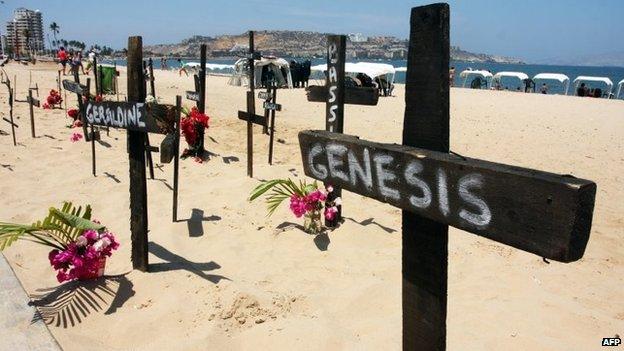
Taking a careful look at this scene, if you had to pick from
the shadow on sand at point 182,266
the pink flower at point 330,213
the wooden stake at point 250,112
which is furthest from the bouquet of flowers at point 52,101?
the pink flower at point 330,213

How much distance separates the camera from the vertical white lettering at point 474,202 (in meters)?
1.49

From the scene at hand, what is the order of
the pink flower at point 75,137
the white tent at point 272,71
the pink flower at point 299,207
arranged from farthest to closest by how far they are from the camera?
the white tent at point 272,71
the pink flower at point 75,137
the pink flower at point 299,207

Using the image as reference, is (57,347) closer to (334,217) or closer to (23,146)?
(334,217)

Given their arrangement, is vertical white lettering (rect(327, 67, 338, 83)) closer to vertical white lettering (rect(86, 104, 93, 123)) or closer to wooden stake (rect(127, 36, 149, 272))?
wooden stake (rect(127, 36, 149, 272))

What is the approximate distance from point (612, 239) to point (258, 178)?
15.2 ft

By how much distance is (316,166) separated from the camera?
7.07 feet

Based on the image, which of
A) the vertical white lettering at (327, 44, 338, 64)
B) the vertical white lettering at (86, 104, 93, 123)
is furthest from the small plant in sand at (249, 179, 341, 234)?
the vertical white lettering at (86, 104, 93, 123)

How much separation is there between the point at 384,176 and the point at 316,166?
424mm

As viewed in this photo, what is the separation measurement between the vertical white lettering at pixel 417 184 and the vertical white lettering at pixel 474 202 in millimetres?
145

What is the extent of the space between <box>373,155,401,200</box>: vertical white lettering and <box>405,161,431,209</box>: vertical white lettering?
0.24 ft

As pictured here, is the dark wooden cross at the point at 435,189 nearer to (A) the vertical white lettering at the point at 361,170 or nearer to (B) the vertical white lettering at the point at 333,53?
(A) the vertical white lettering at the point at 361,170

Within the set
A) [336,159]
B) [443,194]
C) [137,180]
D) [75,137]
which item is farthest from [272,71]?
[443,194]

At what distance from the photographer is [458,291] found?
3752 millimetres

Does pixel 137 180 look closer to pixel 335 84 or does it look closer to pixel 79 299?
pixel 79 299
